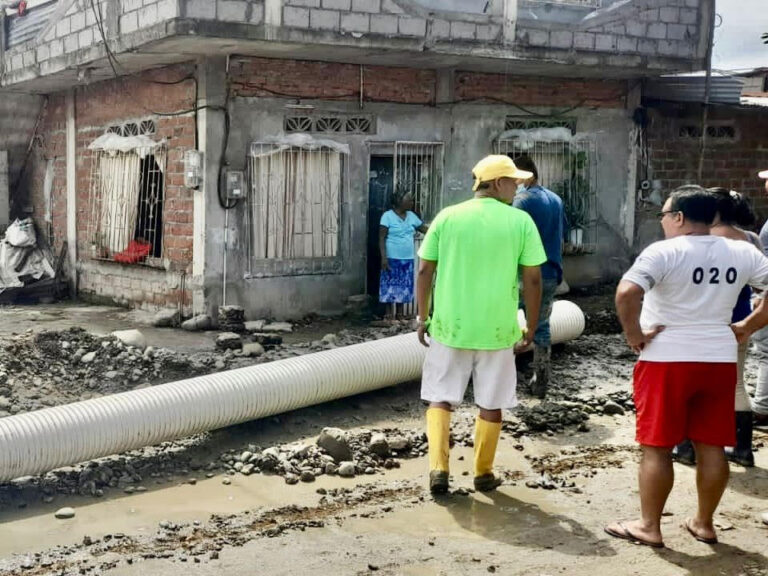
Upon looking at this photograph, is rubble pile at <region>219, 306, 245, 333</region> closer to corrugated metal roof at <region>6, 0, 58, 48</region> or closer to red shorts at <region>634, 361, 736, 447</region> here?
corrugated metal roof at <region>6, 0, 58, 48</region>

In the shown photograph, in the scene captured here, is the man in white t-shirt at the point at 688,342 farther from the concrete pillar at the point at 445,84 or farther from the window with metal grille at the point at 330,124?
the concrete pillar at the point at 445,84

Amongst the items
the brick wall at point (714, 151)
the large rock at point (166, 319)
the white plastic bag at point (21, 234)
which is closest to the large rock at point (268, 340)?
the large rock at point (166, 319)

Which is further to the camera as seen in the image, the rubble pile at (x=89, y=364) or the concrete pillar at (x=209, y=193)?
the concrete pillar at (x=209, y=193)

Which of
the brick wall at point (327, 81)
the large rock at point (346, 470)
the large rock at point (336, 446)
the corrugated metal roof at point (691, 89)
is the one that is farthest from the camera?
the corrugated metal roof at point (691, 89)

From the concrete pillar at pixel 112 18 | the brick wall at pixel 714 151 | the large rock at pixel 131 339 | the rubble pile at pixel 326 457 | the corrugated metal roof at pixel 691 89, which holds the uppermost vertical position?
the concrete pillar at pixel 112 18

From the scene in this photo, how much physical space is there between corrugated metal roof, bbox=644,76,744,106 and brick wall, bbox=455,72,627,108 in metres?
0.61

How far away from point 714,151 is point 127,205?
338 inches

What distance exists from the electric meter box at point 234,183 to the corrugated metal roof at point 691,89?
643 centimetres

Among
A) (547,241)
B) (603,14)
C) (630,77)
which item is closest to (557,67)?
(603,14)

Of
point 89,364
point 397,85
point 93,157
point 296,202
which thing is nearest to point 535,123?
point 397,85

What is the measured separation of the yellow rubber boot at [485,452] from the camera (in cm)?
516

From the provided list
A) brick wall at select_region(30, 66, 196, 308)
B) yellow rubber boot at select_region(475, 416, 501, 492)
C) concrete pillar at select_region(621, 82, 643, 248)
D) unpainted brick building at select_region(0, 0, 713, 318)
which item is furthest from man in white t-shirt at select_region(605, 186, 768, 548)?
concrete pillar at select_region(621, 82, 643, 248)

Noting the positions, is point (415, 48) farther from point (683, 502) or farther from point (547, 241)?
point (683, 502)

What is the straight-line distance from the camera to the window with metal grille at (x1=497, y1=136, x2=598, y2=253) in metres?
12.5
